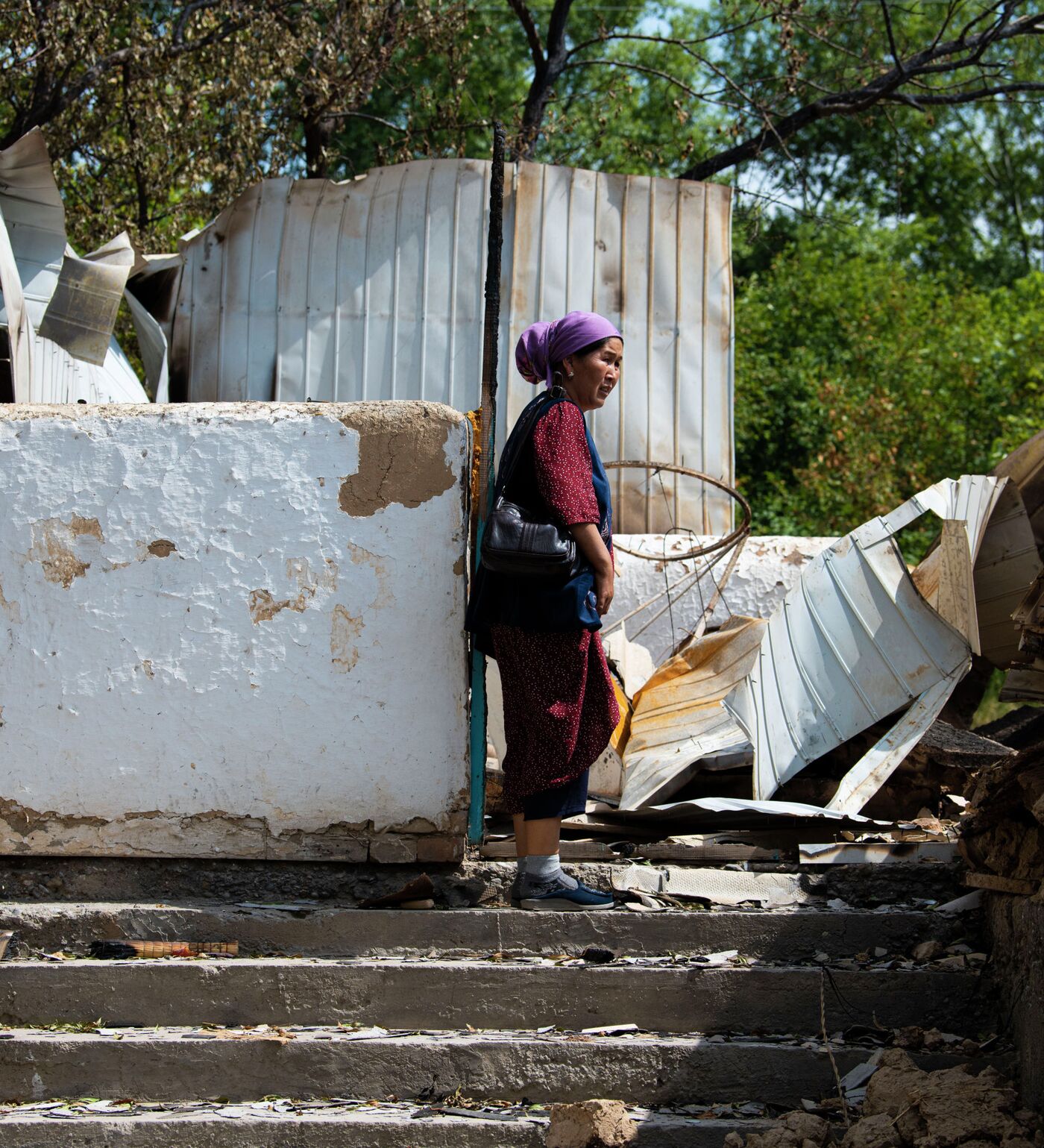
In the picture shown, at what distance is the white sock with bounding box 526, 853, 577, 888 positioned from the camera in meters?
3.54

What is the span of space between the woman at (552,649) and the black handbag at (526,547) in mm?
43

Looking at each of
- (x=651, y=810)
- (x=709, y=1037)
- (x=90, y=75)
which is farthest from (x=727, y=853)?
(x=90, y=75)

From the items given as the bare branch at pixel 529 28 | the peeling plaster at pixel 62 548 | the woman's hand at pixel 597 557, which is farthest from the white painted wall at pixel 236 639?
the bare branch at pixel 529 28

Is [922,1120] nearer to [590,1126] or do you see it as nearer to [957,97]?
[590,1126]

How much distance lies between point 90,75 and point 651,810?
6.89m

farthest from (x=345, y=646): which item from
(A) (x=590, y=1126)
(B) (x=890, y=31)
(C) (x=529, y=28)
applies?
(C) (x=529, y=28)

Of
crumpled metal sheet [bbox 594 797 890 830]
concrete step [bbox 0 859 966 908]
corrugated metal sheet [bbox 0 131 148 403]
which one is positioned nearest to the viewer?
concrete step [bbox 0 859 966 908]

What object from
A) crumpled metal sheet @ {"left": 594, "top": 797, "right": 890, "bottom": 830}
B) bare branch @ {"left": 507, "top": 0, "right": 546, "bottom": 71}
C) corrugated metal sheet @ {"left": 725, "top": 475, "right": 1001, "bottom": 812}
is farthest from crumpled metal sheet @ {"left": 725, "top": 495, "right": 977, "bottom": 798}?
bare branch @ {"left": 507, "top": 0, "right": 546, "bottom": 71}

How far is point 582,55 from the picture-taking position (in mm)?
17344

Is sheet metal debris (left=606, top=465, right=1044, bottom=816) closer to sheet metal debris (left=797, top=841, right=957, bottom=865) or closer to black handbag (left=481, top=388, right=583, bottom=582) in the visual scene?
sheet metal debris (left=797, top=841, right=957, bottom=865)

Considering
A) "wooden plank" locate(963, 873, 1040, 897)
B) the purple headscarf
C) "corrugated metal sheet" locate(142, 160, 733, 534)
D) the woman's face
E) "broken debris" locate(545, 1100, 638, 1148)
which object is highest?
"corrugated metal sheet" locate(142, 160, 733, 534)

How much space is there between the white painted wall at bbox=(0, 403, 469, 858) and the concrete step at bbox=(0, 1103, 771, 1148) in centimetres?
100

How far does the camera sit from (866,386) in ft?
44.7

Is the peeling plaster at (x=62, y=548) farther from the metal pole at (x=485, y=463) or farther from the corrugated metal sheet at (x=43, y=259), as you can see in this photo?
the corrugated metal sheet at (x=43, y=259)
